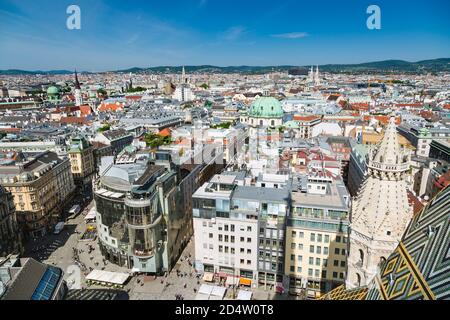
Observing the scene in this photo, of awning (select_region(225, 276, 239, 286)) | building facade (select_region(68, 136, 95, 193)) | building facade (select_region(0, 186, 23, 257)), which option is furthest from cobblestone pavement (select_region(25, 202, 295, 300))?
building facade (select_region(68, 136, 95, 193))

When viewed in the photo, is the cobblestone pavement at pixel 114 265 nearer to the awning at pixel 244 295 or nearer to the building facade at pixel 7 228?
the awning at pixel 244 295

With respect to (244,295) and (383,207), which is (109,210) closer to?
(244,295)

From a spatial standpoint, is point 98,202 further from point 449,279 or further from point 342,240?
point 449,279

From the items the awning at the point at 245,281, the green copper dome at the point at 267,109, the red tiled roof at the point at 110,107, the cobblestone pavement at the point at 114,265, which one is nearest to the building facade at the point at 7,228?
the cobblestone pavement at the point at 114,265

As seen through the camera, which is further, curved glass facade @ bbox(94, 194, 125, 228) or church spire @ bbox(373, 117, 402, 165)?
curved glass facade @ bbox(94, 194, 125, 228)

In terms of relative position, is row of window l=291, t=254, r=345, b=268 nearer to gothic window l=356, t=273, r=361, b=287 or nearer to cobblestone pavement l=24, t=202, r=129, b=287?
gothic window l=356, t=273, r=361, b=287

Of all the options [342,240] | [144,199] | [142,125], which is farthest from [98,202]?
[142,125]

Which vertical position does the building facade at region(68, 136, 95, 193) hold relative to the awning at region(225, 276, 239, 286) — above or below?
above

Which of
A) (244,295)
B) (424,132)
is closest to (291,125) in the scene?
(424,132)

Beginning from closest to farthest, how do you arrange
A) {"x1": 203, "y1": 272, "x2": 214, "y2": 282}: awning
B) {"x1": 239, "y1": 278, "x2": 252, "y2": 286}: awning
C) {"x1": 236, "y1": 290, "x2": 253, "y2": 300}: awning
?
{"x1": 236, "y1": 290, "x2": 253, "y2": 300}: awning
{"x1": 239, "y1": 278, "x2": 252, "y2": 286}: awning
{"x1": 203, "y1": 272, "x2": 214, "y2": 282}: awning
